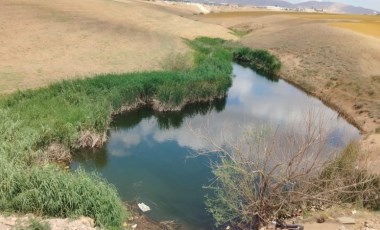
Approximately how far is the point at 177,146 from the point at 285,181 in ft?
31.6

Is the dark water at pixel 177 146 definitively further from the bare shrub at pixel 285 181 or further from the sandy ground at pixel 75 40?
the sandy ground at pixel 75 40

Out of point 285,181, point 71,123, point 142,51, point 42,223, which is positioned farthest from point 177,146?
point 142,51

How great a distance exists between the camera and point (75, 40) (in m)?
39.5

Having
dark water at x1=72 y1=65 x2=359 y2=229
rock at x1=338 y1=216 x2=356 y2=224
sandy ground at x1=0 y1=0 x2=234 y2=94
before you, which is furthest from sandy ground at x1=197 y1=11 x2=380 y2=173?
sandy ground at x1=0 y1=0 x2=234 y2=94

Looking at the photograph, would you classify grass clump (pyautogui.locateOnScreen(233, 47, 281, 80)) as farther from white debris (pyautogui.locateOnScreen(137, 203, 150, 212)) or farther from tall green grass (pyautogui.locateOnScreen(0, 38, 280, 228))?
white debris (pyautogui.locateOnScreen(137, 203, 150, 212))

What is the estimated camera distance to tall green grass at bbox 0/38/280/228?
1096 centimetres

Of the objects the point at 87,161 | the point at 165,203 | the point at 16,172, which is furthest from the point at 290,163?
the point at 87,161

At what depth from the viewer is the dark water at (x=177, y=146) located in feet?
48.8

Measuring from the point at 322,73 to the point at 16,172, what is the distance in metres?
28.8

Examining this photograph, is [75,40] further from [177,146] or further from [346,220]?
[346,220]

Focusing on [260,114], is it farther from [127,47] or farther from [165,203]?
[127,47]

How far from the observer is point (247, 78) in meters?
38.6

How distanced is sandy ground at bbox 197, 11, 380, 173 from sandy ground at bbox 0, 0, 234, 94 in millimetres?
10402

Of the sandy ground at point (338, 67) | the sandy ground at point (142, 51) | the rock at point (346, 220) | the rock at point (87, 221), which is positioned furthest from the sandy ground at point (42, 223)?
the sandy ground at point (338, 67)
